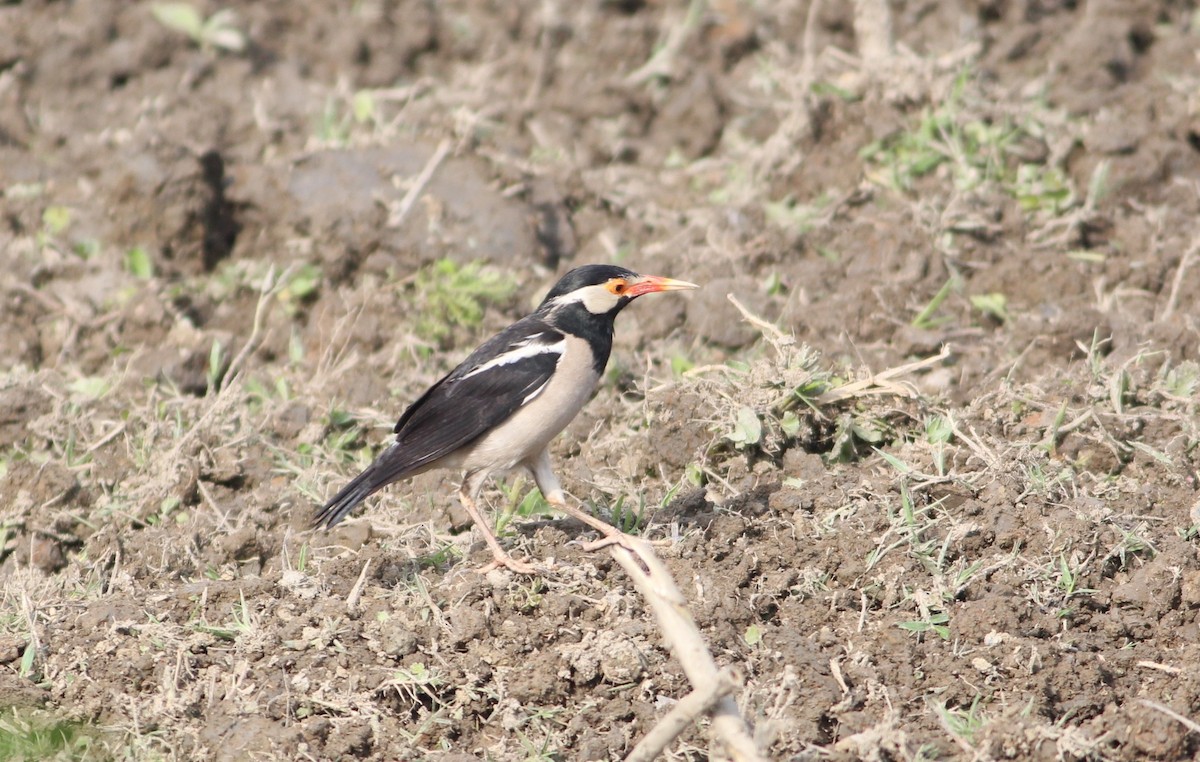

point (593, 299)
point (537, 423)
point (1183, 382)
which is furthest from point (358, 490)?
point (1183, 382)

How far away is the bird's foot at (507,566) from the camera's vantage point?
18.1 feet

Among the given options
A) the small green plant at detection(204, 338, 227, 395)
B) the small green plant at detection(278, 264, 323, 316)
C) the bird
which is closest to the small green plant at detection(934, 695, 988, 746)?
the bird

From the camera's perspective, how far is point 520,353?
6363 mm

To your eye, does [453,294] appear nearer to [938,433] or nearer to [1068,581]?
[938,433]

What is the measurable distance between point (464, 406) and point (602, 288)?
870 millimetres

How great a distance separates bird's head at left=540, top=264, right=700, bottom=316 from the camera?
6.57 m

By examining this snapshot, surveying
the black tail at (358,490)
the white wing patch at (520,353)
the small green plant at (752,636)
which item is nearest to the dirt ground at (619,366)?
the small green plant at (752,636)

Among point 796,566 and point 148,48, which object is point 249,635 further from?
point 148,48

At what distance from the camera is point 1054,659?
16.8 ft

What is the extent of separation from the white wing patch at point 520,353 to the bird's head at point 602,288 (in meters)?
0.28

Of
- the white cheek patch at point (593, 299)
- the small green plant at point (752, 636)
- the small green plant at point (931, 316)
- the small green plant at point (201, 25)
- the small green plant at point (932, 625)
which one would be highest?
the small green plant at point (201, 25)

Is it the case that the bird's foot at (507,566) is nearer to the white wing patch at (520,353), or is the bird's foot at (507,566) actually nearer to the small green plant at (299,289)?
the white wing patch at (520,353)

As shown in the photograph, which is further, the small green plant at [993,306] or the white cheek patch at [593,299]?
the small green plant at [993,306]

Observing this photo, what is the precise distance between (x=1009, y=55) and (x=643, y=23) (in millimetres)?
2611
